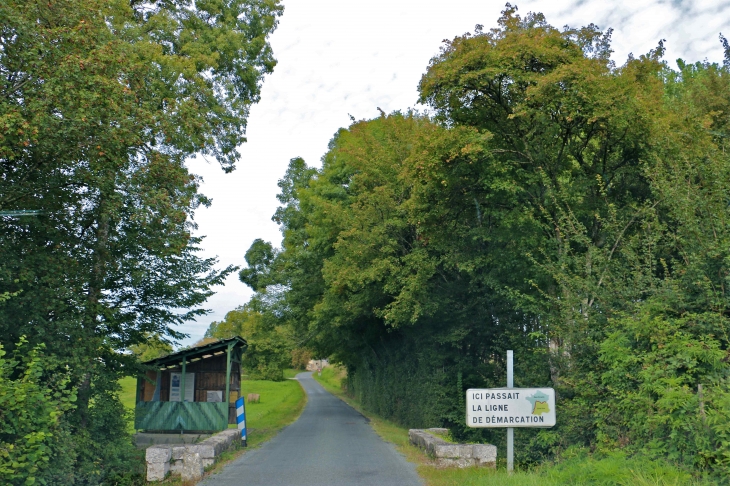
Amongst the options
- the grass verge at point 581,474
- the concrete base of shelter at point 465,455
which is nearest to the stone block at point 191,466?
the grass verge at point 581,474

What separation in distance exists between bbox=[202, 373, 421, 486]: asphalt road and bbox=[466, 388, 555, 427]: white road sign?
66.3 inches

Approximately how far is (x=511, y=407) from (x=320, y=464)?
14.8 feet

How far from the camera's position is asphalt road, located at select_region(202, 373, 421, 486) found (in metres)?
11.0

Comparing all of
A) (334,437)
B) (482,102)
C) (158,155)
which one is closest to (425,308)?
(334,437)

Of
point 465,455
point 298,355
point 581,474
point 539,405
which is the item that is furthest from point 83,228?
point 298,355

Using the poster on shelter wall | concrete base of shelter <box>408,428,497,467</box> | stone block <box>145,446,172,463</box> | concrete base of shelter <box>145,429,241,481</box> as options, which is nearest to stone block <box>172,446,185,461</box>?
concrete base of shelter <box>145,429,241,481</box>

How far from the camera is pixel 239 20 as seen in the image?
21.3m

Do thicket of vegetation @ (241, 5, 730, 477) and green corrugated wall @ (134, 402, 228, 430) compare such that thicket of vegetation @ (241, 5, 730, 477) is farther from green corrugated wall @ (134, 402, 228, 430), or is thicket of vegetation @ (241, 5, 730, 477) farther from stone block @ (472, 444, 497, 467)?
green corrugated wall @ (134, 402, 228, 430)

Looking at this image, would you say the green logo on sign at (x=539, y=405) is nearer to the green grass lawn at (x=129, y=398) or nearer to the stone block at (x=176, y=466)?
the stone block at (x=176, y=466)

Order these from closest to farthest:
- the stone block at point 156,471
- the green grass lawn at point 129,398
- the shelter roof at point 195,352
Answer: the stone block at point 156,471, the green grass lawn at point 129,398, the shelter roof at point 195,352

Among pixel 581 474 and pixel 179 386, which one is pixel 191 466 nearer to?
pixel 581 474

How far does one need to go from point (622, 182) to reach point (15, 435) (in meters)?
15.8

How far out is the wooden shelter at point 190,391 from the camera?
20453mm

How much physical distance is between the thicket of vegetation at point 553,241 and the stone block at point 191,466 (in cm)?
705
